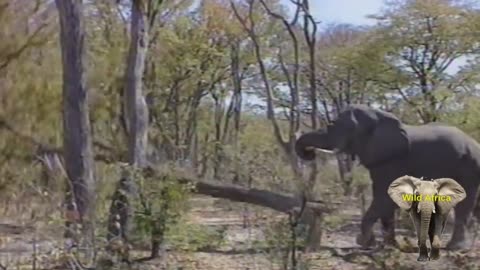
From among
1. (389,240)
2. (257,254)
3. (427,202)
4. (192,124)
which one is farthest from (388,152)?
(192,124)

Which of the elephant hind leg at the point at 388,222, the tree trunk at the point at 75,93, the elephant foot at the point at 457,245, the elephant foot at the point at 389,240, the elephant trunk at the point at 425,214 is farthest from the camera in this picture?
the tree trunk at the point at 75,93

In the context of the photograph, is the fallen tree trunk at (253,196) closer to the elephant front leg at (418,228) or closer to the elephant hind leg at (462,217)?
the elephant hind leg at (462,217)

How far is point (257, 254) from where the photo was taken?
24.1 ft

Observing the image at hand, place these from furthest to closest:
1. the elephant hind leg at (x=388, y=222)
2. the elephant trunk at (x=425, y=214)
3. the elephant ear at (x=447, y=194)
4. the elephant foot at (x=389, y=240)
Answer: the elephant hind leg at (x=388, y=222) < the elephant foot at (x=389, y=240) < the elephant ear at (x=447, y=194) < the elephant trunk at (x=425, y=214)

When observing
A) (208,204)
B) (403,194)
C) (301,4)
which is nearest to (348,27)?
(301,4)

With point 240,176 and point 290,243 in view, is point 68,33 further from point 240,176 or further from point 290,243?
point 240,176

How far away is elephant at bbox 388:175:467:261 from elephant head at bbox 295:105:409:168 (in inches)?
171

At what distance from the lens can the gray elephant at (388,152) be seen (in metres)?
9.32

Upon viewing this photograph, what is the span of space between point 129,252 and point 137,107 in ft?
12.4

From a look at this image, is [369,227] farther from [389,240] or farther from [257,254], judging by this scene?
[257,254]

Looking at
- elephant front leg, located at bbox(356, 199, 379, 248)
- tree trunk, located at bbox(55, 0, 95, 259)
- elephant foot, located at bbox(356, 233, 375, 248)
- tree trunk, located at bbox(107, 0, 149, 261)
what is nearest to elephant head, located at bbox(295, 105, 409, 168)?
elephant front leg, located at bbox(356, 199, 379, 248)

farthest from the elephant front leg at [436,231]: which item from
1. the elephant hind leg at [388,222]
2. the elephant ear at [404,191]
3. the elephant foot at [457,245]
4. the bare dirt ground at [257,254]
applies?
the elephant hind leg at [388,222]

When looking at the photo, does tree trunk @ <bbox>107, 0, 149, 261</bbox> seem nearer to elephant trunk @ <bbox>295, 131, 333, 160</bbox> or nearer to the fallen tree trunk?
the fallen tree trunk

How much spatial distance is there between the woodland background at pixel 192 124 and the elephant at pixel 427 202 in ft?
5.08
